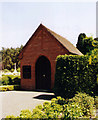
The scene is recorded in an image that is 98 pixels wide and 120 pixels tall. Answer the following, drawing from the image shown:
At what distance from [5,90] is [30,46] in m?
6.68

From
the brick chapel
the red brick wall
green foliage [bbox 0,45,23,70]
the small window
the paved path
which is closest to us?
the paved path

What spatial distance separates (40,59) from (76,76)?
7406mm

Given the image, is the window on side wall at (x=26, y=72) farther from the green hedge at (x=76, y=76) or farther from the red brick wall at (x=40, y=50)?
the green hedge at (x=76, y=76)

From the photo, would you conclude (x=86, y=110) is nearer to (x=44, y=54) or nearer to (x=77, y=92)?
(x=77, y=92)

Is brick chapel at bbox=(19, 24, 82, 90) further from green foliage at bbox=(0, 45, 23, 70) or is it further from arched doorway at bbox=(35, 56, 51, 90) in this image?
green foliage at bbox=(0, 45, 23, 70)

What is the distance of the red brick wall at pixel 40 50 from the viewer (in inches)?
567

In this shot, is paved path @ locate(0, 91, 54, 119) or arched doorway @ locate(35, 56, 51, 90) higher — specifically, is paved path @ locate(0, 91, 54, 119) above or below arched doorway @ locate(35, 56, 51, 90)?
below

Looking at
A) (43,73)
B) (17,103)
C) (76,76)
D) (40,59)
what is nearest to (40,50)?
(40,59)

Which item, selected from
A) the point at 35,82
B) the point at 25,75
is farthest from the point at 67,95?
the point at 25,75

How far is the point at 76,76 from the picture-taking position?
9.13 meters

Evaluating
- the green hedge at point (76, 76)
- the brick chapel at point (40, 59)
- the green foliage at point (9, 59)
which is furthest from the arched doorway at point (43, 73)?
the green foliage at point (9, 59)

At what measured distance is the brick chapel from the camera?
14.6 m

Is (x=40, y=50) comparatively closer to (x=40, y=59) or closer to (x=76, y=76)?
(x=40, y=59)

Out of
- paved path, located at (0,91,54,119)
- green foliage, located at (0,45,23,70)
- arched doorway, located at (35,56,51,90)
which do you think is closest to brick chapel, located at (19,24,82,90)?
arched doorway, located at (35,56,51,90)
